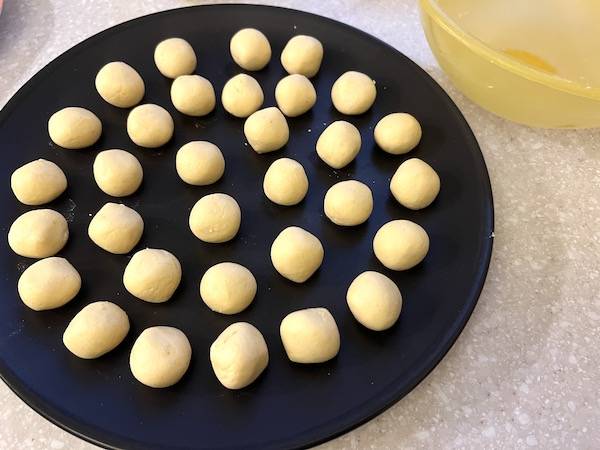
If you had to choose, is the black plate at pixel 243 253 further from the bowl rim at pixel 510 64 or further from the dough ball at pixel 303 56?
the bowl rim at pixel 510 64

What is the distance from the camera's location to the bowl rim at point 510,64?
0.85 m

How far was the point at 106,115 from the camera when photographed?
40.8 inches

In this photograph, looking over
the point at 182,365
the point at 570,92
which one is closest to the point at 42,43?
the point at 182,365

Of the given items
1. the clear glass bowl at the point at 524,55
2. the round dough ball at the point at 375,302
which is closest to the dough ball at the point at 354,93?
the clear glass bowl at the point at 524,55

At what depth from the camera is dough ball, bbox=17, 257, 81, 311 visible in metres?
0.79

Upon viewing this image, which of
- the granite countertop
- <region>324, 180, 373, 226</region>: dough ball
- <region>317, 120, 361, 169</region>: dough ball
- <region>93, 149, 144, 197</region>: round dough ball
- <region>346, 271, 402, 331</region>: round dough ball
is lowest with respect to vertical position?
the granite countertop

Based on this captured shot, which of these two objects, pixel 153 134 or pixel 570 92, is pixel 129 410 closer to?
pixel 153 134

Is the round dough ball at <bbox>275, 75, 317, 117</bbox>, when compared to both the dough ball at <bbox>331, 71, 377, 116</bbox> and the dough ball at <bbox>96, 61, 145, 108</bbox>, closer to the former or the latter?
the dough ball at <bbox>331, 71, 377, 116</bbox>

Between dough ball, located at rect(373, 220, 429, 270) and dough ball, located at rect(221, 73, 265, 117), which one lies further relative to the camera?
dough ball, located at rect(221, 73, 265, 117)

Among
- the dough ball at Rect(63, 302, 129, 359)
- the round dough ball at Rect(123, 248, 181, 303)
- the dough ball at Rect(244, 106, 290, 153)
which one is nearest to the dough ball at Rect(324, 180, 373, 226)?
the dough ball at Rect(244, 106, 290, 153)

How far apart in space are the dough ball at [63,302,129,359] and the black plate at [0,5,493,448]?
20 mm

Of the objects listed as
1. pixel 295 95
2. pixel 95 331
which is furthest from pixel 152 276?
pixel 295 95

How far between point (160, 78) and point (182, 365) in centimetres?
61

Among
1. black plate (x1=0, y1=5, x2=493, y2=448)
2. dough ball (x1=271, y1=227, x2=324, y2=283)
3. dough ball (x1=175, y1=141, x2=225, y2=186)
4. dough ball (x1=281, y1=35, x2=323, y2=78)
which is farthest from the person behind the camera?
dough ball (x1=281, y1=35, x2=323, y2=78)
